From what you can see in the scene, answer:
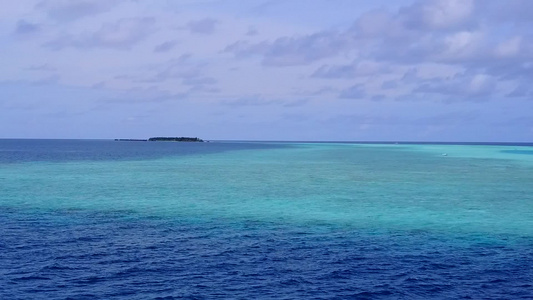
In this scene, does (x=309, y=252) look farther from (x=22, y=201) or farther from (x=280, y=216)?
(x=22, y=201)

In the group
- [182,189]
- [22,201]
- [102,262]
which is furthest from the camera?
[182,189]

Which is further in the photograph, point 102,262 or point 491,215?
point 491,215

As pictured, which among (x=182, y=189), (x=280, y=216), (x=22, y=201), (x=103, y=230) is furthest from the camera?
(x=182, y=189)

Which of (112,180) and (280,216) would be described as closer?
(280,216)

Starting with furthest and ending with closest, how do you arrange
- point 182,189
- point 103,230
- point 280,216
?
point 182,189
point 280,216
point 103,230

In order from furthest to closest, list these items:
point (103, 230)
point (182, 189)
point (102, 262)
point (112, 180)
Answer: point (112, 180) < point (182, 189) < point (103, 230) < point (102, 262)

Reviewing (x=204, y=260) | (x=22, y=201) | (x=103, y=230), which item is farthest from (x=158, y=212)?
(x=204, y=260)

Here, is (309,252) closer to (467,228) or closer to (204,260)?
(204,260)

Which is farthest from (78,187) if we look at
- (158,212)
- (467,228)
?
(467,228)
